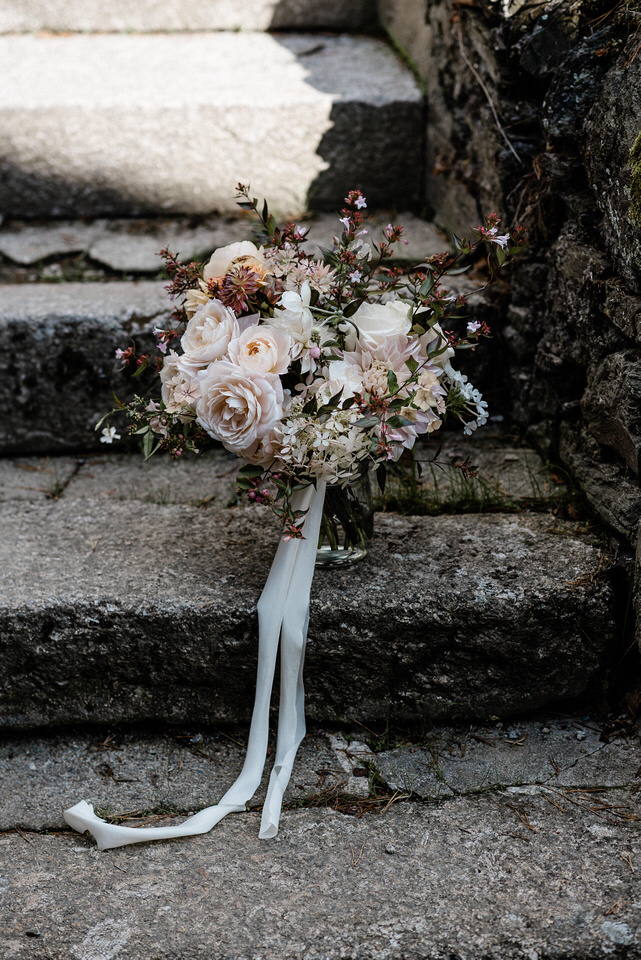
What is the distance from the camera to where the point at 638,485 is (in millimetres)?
1655

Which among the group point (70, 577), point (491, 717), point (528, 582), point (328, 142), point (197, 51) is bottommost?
point (491, 717)

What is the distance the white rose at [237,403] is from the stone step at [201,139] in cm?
148

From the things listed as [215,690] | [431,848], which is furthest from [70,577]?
[431,848]

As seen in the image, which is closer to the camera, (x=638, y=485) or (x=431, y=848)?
(x=431, y=848)

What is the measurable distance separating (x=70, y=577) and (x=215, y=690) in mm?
390

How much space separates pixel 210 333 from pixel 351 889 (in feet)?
3.29

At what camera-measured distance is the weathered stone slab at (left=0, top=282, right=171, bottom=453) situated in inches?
85.2

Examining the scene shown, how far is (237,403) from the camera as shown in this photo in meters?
1.40

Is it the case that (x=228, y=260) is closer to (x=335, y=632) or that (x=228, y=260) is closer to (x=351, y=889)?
(x=335, y=632)

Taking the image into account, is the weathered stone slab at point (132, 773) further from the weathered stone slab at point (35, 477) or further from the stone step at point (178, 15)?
the stone step at point (178, 15)

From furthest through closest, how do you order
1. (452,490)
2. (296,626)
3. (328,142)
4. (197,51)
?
(197,51)
(328,142)
(452,490)
(296,626)

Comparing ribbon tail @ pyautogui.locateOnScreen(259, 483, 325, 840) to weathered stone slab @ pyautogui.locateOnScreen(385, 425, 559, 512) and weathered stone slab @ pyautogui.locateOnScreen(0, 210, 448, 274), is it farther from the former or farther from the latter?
weathered stone slab @ pyautogui.locateOnScreen(0, 210, 448, 274)

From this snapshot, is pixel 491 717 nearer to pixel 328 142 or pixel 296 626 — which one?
pixel 296 626

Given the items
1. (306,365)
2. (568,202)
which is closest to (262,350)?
(306,365)
